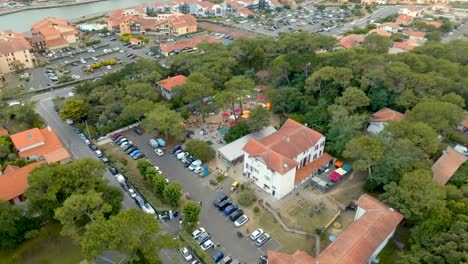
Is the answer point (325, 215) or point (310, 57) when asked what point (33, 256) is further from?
point (310, 57)

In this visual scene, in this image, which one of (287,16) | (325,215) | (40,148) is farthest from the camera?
(287,16)

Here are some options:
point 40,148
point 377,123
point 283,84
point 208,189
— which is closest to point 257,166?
point 208,189

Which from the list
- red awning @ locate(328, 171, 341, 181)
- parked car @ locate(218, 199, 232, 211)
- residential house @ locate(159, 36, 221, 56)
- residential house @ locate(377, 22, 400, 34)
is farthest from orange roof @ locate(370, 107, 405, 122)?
residential house @ locate(377, 22, 400, 34)

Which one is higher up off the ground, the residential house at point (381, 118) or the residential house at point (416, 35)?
the residential house at point (416, 35)

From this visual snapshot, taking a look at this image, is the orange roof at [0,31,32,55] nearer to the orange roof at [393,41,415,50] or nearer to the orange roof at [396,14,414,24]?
the orange roof at [393,41,415,50]

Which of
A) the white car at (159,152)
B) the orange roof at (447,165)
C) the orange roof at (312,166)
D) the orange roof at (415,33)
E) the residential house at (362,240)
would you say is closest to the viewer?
the residential house at (362,240)

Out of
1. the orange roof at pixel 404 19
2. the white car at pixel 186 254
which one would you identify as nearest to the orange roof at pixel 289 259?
the white car at pixel 186 254

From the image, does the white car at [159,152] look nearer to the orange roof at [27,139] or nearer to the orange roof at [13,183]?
the orange roof at [27,139]
